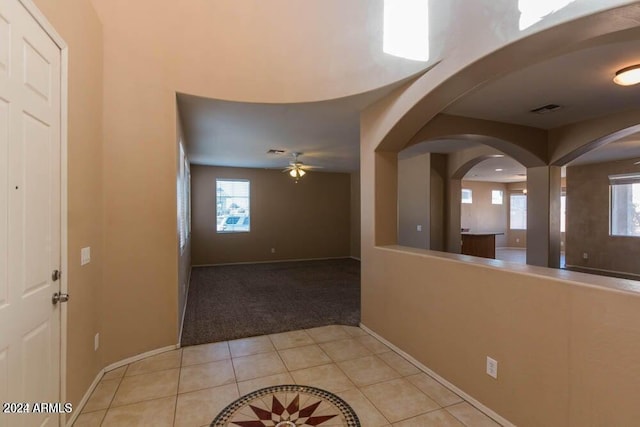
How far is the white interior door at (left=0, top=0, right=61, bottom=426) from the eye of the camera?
4.60 ft

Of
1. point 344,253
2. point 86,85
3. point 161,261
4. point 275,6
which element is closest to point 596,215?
point 344,253

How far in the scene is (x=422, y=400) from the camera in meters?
2.30

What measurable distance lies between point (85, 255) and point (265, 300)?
3011mm

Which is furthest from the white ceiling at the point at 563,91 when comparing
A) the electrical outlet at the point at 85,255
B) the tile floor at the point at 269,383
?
the electrical outlet at the point at 85,255

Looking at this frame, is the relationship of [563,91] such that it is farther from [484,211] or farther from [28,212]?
[484,211]

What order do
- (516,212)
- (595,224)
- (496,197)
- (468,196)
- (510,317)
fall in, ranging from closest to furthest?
(510,317) → (595,224) → (468,196) → (496,197) → (516,212)

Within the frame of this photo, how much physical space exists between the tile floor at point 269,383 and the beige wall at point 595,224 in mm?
7295

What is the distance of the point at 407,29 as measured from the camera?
9.48ft

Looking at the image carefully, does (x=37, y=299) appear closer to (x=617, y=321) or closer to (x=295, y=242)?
(x=617, y=321)

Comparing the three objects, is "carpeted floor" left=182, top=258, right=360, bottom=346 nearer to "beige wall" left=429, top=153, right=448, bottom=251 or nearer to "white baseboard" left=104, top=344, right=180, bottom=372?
"white baseboard" left=104, top=344, right=180, bottom=372

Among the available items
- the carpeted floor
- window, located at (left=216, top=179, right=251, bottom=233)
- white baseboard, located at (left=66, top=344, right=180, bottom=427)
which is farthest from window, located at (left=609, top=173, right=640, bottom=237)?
white baseboard, located at (left=66, top=344, right=180, bottom=427)

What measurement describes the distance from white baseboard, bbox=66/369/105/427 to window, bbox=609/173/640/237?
9.91 metres

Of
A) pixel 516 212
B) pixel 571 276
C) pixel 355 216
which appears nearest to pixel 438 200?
pixel 355 216

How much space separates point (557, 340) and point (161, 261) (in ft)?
10.4
